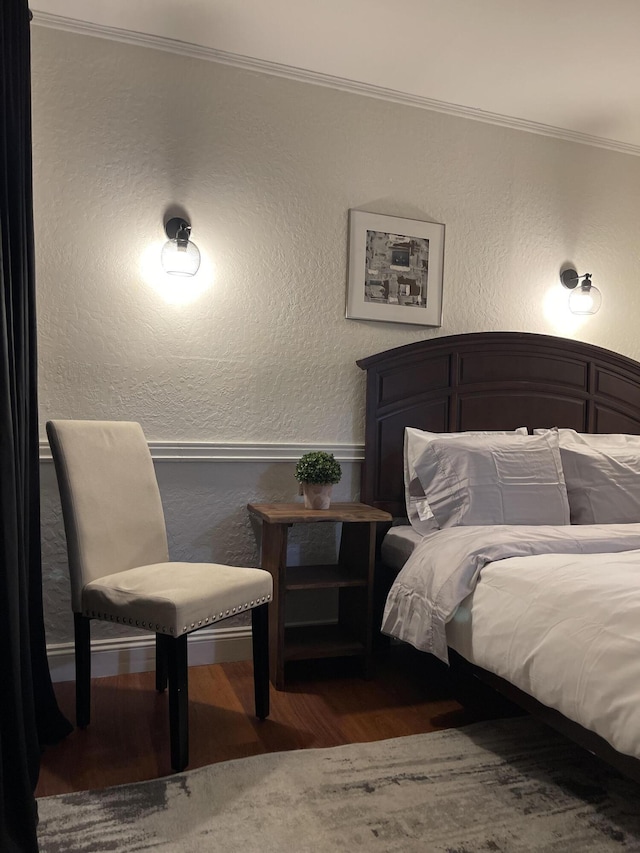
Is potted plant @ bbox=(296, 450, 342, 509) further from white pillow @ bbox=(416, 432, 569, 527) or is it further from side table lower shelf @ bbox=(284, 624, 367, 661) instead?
side table lower shelf @ bbox=(284, 624, 367, 661)

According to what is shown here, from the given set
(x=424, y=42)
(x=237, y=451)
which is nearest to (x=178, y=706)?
(x=237, y=451)

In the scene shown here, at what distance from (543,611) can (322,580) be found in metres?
1.04

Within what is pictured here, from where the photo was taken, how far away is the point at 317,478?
266cm

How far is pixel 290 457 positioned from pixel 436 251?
1266 mm

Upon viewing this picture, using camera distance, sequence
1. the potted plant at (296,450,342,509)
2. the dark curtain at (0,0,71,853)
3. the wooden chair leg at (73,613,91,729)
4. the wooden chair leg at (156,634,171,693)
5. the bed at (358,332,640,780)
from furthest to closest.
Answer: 1. the potted plant at (296,450,342,509)
2. the wooden chair leg at (156,634,171,693)
3. the wooden chair leg at (73,613,91,729)
4. the bed at (358,332,640,780)
5. the dark curtain at (0,0,71,853)

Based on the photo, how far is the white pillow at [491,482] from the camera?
8.45 ft

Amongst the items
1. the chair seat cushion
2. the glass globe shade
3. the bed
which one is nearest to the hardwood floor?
the bed

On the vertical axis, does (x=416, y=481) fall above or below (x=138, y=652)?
above

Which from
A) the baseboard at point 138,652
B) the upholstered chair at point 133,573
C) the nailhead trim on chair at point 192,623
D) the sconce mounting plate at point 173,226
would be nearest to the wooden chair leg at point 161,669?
the upholstered chair at point 133,573

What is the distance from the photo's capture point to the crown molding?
107 inches

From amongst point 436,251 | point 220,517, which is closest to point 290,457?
point 220,517

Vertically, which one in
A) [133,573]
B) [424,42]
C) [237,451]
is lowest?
[133,573]

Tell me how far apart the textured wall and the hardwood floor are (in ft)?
1.56

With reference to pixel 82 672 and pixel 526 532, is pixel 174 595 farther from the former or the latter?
pixel 526 532
